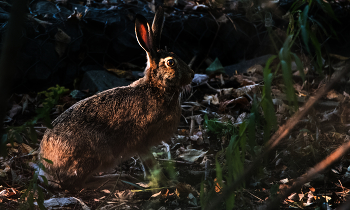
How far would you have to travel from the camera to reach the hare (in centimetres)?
301

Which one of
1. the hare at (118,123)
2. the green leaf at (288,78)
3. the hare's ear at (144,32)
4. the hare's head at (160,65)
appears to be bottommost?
the hare at (118,123)

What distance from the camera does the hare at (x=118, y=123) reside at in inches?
118

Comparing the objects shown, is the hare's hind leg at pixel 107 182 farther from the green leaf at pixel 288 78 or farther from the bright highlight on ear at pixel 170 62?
the green leaf at pixel 288 78

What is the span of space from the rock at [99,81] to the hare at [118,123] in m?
2.02

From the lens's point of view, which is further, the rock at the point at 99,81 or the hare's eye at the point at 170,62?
the rock at the point at 99,81

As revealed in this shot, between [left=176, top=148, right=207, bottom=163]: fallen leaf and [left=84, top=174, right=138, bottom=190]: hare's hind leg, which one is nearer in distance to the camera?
[left=84, top=174, right=138, bottom=190]: hare's hind leg

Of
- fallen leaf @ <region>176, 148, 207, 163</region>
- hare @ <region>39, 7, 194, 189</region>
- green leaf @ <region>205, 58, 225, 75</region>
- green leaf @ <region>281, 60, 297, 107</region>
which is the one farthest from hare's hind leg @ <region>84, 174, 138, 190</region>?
green leaf @ <region>205, 58, 225, 75</region>

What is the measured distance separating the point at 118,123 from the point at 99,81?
7.98 ft

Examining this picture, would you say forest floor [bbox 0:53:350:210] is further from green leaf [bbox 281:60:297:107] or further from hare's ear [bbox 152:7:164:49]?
hare's ear [bbox 152:7:164:49]

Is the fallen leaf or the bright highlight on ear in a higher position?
the bright highlight on ear

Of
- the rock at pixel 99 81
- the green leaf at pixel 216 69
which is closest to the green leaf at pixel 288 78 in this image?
the rock at pixel 99 81

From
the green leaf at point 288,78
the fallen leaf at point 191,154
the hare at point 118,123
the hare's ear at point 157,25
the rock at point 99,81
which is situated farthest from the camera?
the rock at point 99,81

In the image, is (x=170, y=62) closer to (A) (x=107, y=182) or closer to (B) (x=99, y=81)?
(A) (x=107, y=182)

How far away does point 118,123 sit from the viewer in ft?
10.4
